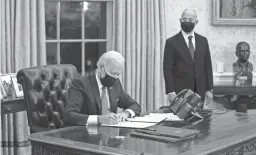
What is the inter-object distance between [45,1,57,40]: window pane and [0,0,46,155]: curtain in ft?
1.37

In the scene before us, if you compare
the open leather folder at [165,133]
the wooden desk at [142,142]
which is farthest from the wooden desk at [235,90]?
the open leather folder at [165,133]

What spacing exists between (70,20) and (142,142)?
381 centimetres

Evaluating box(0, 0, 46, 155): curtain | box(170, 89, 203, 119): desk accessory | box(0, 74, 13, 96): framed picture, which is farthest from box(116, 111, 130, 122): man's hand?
box(0, 0, 46, 155): curtain

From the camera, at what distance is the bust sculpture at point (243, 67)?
22.4 ft

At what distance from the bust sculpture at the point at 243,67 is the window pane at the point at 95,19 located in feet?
6.53

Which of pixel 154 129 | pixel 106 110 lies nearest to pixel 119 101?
pixel 106 110

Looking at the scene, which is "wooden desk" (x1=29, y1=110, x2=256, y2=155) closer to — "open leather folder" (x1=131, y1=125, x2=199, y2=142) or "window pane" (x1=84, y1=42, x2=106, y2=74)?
"open leather folder" (x1=131, y1=125, x2=199, y2=142)

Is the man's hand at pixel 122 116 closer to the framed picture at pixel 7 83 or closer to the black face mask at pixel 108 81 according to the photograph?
the black face mask at pixel 108 81

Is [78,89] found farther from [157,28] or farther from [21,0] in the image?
[157,28]

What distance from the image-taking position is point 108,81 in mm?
3818

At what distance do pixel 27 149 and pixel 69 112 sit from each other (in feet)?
8.17

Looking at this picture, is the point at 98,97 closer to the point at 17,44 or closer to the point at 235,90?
the point at 17,44

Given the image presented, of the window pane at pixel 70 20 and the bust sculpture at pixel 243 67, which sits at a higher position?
the window pane at pixel 70 20

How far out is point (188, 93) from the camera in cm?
383
